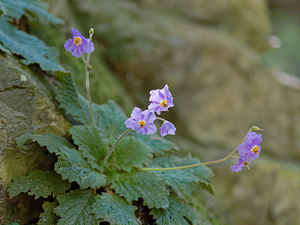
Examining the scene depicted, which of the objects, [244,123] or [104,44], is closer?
[104,44]

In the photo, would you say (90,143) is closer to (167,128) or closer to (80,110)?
(80,110)

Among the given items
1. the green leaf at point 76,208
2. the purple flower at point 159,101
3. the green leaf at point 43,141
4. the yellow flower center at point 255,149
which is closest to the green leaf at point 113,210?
the green leaf at point 76,208

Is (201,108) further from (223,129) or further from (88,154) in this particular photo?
(88,154)

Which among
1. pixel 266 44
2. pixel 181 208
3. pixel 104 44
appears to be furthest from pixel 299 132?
pixel 181 208

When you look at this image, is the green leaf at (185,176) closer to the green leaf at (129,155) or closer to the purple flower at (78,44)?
the green leaf at (129,155)

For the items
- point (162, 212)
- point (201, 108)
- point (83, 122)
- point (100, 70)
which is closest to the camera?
point (162, 212)

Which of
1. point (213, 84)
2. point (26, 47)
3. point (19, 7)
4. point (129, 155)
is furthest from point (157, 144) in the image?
point (213, 84)
